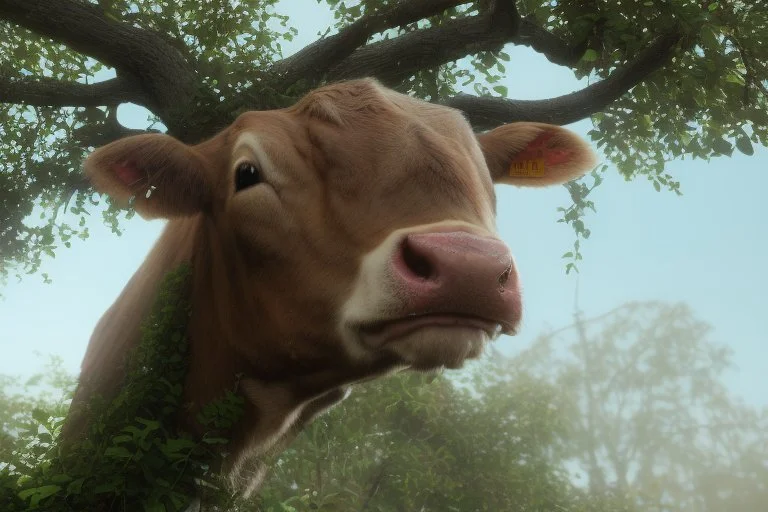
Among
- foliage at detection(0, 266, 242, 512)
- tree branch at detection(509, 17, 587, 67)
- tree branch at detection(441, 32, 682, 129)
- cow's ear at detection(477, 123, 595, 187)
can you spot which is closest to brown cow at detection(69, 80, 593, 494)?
foliage at detection(0, 266, 242, 512)

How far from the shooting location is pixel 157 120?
17.2 feet

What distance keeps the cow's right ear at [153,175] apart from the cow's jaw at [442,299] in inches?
38.7

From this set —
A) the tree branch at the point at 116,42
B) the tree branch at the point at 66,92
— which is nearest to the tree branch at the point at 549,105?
the tree branch at the point at 116,42

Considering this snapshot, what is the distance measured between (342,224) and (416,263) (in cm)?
38

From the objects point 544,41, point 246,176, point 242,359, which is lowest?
point 242,359

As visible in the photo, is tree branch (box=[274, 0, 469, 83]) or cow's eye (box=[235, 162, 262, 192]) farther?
tree branch (box=[274, 0, 469, 83])

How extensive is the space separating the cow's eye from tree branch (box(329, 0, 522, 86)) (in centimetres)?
277

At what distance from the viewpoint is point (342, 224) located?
1826 mm

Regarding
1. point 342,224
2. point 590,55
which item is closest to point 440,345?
point 342,224

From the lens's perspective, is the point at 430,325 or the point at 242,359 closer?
the point at 430,325

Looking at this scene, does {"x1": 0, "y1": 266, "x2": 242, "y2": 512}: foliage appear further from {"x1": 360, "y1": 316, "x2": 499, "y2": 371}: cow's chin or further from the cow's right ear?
{"x1": 360, "y1": 316, "x2": 499, "y2": 371}: cow's chin

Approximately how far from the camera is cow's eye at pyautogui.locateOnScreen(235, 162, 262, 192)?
2025 millimetres

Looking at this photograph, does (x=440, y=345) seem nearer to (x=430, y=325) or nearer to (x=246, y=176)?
(x=430, y=325)

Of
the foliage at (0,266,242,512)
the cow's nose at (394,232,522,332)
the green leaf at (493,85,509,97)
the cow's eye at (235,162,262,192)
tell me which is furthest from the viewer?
the green leaf at (493,85,509,97)
